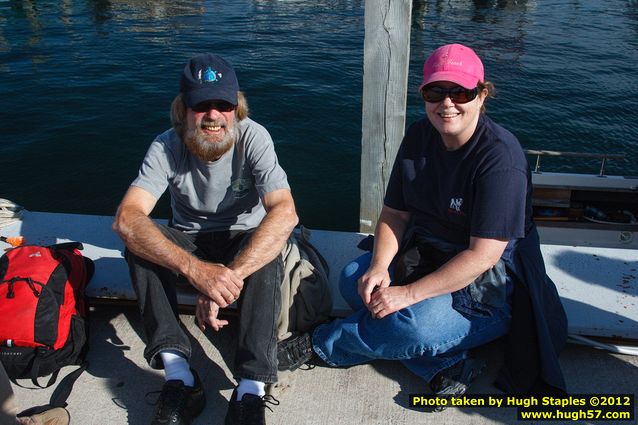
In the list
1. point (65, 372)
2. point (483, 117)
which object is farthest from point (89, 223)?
point (483, 117)

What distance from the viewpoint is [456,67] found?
7.41 feet

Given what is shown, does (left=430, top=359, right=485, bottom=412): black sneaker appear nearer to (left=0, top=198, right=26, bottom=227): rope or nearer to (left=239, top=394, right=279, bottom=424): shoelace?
(left=239, top=394, right=279, bottom=424): shoelace

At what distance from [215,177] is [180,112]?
1.16ft

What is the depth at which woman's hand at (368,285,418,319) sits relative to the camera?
8.00 ft

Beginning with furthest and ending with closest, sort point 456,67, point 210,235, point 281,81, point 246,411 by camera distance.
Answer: point 281,81, point 210,235, point 246,411, point 456,67

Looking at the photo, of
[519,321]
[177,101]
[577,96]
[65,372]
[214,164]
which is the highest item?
[177,101]

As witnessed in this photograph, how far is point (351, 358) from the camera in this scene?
2.70 metres

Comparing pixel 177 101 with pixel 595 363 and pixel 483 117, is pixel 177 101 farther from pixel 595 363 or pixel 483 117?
pixel 595 363

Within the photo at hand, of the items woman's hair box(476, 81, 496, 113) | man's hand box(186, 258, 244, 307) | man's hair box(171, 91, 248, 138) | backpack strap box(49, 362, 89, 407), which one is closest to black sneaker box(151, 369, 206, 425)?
man's hand box(186, 258, 244, 307)

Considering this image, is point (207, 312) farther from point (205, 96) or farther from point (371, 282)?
point (205, 96)

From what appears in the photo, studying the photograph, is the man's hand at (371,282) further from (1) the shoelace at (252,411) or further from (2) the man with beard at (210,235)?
(1) the shoelace at (252,411)

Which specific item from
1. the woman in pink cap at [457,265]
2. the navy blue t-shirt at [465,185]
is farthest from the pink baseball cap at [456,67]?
the navy blue t-shirt at [465,185]

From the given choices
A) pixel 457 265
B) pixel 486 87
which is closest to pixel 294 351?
pixel 457 265

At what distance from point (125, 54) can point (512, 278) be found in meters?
14.4
